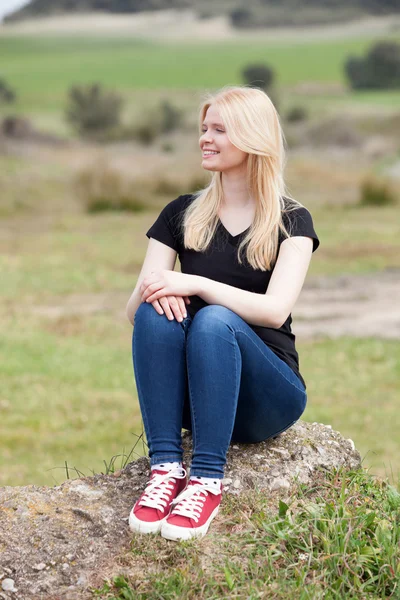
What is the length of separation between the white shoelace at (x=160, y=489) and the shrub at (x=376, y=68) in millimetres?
57042

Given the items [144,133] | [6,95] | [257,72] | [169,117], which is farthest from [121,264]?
[257,72]

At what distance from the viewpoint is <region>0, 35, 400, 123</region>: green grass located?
A: 5212cm

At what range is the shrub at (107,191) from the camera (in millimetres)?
17281

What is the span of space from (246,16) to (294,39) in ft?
22.7

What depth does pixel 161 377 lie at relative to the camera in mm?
2605

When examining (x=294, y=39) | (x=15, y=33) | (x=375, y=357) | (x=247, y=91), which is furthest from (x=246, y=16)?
(x=247, y=91)

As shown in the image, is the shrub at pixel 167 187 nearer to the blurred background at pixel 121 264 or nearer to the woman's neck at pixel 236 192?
the blurred background at pixel 121 264

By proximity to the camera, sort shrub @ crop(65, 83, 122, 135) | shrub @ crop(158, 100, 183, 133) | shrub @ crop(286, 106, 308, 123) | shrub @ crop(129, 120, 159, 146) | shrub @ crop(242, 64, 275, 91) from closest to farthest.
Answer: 1. shrub @ crop(129, 120, 159, 146)
2. shrub @ crop(65, 83, 122, 135)
3. shrub @ crop(158, 100, 183, 133)
4. shrub @ crop(286, 106, 308, 123)
5. shrub @ crop(242, 64, 275, 91)

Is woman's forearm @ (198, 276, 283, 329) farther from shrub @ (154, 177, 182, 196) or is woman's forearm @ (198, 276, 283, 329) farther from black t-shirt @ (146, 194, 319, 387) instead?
shrub @ (154, 177, 182, 196)

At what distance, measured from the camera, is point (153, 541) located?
2.44 meters

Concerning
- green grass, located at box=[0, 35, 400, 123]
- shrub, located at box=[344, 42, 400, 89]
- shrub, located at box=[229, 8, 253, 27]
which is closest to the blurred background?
green grass, located at box=[0, 35, 400, 123]

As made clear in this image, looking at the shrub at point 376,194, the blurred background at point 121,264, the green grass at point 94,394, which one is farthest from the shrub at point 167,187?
the green grass at point 94,394

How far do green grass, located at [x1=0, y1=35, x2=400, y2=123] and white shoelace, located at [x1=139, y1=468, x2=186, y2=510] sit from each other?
147ft

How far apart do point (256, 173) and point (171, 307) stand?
64 centimetres
